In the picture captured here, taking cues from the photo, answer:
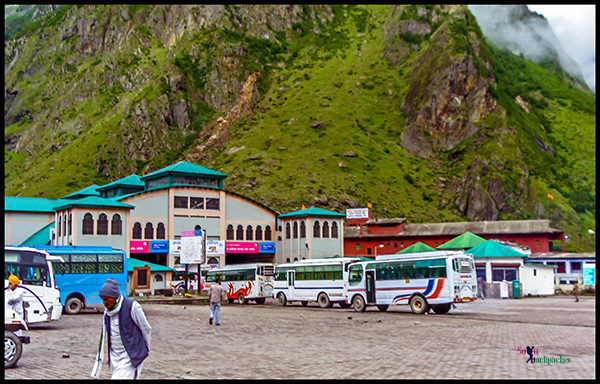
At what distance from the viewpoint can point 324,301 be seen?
122ft

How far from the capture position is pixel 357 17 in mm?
195250

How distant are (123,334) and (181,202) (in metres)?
59.2

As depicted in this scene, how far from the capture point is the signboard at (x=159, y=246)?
62125 millimetres

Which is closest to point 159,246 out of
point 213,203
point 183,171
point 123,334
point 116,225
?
point 116,225

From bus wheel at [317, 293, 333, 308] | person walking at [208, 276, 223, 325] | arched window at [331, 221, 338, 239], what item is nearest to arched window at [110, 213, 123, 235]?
arched window at [331, 221, 338, 239]

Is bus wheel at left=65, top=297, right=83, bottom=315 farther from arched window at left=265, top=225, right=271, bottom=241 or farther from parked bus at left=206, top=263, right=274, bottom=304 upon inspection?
arched window at left=265, top=225, right=271, bottom=241

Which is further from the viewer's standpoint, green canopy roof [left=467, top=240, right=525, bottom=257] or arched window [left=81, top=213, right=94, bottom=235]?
arched window [left=81, top=213, right=94, bottom=235]

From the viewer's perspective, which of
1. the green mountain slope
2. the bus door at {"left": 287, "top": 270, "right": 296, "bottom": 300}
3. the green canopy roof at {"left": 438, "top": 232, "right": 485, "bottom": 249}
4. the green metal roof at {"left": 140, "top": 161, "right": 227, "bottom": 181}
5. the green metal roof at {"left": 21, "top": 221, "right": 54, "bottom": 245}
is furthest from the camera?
the green mountain slope

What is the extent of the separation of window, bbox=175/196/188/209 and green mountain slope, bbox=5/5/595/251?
1254 inches

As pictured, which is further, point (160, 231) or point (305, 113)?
point (305, 113)

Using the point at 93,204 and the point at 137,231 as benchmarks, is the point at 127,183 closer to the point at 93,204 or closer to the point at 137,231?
the point at 137,231

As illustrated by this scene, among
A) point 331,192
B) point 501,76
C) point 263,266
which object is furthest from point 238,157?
point 501,76

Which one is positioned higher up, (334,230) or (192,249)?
(334,230)

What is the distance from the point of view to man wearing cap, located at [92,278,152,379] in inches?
311
